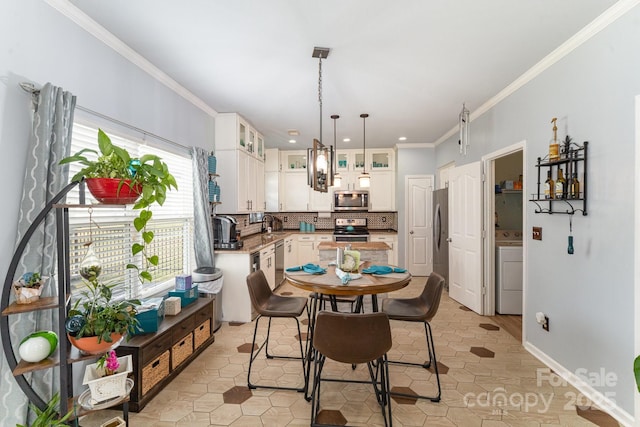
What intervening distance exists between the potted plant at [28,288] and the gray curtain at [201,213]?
187 centimetres

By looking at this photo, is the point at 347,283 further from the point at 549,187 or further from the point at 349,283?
the point at 549,187

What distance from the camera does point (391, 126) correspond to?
15.6 ft

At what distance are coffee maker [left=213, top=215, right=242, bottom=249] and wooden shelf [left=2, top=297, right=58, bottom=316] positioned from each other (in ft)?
7.26

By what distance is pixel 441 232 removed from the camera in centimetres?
512

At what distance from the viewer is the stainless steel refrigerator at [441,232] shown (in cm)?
497

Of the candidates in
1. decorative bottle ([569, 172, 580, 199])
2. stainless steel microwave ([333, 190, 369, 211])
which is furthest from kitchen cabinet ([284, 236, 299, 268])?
decorative bottle ([569, 172, 580, 199])

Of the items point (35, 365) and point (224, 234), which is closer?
point (35, 365)

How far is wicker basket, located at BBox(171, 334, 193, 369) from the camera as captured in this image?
251 centimetres

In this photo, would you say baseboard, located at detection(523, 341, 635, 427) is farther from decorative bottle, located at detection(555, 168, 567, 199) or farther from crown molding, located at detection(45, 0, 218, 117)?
crown molding, located at detection(45, 0, 218, 117)

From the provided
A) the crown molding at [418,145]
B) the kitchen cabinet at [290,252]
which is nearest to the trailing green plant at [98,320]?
the kitchen cabinet at [290,252]

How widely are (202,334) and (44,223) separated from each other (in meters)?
1.74

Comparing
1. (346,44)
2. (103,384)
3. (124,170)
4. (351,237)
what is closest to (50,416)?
(103,384)

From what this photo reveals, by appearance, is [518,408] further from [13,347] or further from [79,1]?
[79,1]

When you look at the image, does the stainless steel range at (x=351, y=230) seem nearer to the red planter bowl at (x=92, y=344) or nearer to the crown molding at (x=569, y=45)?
the crown molding at (x=569, y=45)
